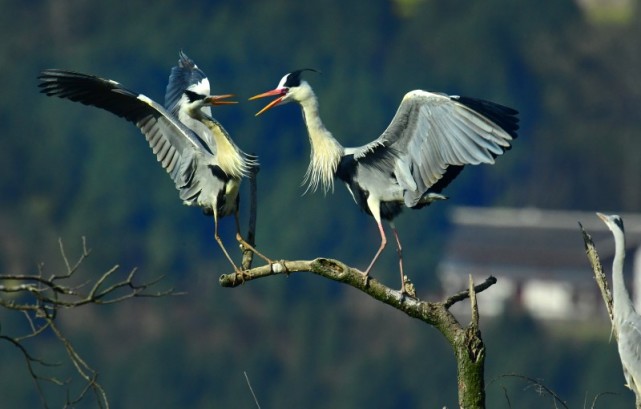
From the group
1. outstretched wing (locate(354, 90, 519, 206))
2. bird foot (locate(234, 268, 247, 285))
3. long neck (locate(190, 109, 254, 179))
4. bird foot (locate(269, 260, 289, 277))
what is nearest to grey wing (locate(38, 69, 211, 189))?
long neck (locate(190, 109, 254, 179))

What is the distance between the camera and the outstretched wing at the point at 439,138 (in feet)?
23.7

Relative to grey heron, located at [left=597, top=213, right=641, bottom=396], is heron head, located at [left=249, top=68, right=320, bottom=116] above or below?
above

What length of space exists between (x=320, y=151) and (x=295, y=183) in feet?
69.9

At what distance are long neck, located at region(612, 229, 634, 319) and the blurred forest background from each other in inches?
530

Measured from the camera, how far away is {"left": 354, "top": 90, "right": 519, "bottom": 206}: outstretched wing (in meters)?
7.21

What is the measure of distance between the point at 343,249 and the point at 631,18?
1238 cm

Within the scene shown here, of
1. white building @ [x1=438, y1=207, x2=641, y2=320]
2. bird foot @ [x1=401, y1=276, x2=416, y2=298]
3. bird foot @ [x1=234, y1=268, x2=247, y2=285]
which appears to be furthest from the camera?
white building @ [x1=438, y1=207, x2=641, y2=320]

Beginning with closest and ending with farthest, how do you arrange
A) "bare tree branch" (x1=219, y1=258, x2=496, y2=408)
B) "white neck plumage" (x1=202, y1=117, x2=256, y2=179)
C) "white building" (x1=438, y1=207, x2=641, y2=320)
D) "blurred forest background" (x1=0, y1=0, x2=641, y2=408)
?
"bare tree branch" (x1=219, y1=258, x2=496, y2=408) → "white neck plumage" (x1=202, y1=117, x2=256, y2=179) → "blurred forest background" (x1=0, y1=0, x2=641, y2=408) → "white building" (x1=438, y1=207, x2=641, y2=320)

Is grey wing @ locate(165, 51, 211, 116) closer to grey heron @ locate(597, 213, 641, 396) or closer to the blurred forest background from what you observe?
grey heron @ locate(597, 213, 641, 396)

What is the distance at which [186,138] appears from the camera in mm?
7961

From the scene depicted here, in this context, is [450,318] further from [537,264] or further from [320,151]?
[537,264]

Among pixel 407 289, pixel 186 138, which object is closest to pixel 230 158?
pixel 186 138

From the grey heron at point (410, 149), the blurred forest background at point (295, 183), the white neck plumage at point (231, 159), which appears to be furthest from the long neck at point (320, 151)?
the blurred forest background at point (295, 183)

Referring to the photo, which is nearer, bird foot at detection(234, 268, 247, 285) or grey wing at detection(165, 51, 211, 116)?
bird foot at detection(234, 268, 247, 285)
